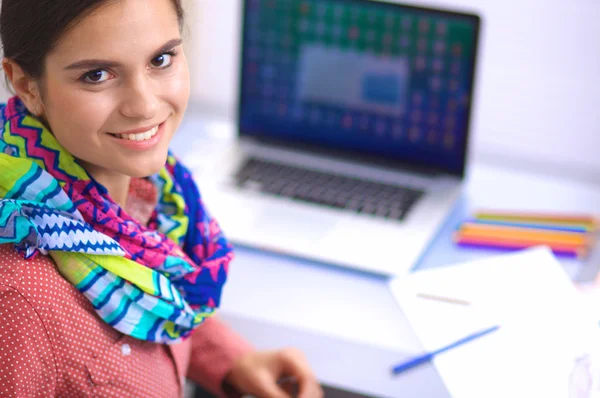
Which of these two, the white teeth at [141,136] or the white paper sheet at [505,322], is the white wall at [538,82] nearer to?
the white paper sheet at [505,322]

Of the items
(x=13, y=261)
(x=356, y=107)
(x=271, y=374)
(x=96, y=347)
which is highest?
(x=356, y=107)

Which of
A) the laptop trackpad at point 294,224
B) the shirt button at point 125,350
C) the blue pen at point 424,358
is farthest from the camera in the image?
the laptop trackpad at point 294,224

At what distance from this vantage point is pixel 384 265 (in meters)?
1.17

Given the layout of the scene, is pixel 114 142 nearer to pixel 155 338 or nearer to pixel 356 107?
pixel 155 338

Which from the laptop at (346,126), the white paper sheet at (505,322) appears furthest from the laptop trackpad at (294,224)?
the white paper sheet at (505,322)

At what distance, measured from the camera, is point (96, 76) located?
80cm

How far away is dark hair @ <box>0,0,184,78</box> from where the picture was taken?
758 millimetres

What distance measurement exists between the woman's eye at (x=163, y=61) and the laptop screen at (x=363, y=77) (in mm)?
547

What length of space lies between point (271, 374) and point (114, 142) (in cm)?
40

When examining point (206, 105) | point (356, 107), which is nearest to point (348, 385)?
point (356, 107)

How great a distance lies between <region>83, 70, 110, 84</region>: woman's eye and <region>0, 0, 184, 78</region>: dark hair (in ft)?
0.14

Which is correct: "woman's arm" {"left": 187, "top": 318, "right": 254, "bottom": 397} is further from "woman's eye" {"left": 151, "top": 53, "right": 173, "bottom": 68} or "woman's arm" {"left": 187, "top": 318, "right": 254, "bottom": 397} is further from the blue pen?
"woman's eye" {"left": 151, "top": 53, "right": 173, "bottom": 68}

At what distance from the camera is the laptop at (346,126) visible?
1271 mm

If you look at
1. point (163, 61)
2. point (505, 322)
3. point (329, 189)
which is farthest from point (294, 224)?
point (163, 61)
